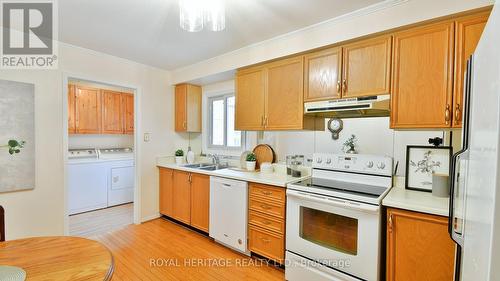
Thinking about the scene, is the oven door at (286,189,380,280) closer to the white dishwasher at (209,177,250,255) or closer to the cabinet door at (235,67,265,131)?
the white dishwasher at (209,177,250,255)

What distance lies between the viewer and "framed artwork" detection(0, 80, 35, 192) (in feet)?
6.97

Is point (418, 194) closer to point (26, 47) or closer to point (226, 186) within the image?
point (226, 186)

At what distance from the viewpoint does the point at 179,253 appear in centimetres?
247

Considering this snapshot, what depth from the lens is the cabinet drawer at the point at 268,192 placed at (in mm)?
2125

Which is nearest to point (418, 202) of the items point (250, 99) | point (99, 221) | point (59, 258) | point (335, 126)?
point (335, 126)

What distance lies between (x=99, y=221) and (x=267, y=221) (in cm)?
270

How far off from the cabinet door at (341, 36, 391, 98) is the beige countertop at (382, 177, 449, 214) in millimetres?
812

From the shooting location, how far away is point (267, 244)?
2.22 m

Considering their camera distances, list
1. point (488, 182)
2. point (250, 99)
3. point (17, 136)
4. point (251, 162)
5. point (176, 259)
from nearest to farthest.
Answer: point (488, 182) < point (17, 136) < point (176, 259) < point (250, 99) < point (251, 162)

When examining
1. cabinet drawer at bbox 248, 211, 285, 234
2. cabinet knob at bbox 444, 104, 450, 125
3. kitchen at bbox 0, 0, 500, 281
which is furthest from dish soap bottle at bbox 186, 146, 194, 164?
cabinet knob at bbox 444, 104, 450, 125

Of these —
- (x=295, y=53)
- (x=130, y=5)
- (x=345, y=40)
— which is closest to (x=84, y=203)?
(x=130, y=5)

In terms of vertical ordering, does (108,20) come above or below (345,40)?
above

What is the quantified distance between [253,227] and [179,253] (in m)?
0.89

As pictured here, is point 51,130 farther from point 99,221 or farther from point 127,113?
point 127,113
